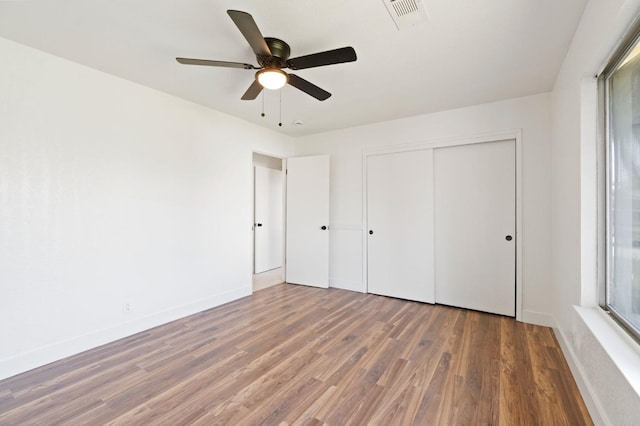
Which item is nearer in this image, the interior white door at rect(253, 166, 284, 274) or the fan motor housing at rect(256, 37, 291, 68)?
the fan motor housing at rect(256, 37, 291, 68)

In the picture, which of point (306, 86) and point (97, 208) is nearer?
point (306, 86)

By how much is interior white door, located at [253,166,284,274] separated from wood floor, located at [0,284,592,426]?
254cm

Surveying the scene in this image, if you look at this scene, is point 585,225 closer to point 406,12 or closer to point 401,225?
point 406,12

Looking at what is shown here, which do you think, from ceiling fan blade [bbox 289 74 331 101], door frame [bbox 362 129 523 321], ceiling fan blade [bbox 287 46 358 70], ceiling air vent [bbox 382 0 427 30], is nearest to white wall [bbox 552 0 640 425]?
door frame [bbox 362 129 523 321]

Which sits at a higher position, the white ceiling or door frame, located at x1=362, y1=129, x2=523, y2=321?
the white ceiling

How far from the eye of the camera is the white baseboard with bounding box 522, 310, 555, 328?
115 inches

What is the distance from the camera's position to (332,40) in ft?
6.84

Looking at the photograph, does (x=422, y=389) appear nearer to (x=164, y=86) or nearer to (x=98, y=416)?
(x=98, y=416)

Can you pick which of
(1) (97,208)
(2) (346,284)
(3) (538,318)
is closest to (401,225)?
(2) (346,284)

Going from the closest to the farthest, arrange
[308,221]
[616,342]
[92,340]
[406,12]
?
1. [616,342]
2. [406,12]
3. [92,340]
4. [308,221]

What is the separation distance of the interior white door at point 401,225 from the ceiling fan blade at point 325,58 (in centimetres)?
226

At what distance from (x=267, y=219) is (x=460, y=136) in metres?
3.83

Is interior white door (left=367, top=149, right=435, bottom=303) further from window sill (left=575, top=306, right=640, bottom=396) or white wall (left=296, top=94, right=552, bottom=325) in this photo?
window sill (left=575, top=306, right=640, bottom=396)

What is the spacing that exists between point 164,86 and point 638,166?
368cm
